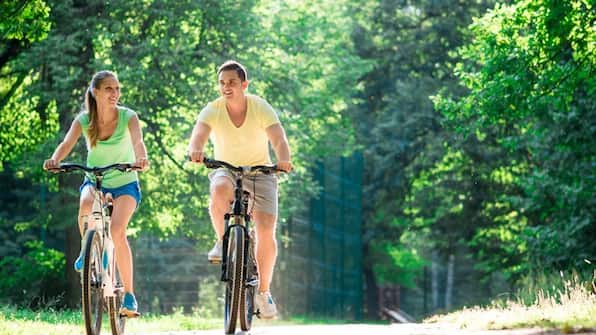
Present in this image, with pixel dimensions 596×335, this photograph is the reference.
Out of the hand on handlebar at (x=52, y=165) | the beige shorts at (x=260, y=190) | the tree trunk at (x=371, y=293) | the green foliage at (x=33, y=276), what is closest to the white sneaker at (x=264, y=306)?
the beige shorts at (x=260, y=190)

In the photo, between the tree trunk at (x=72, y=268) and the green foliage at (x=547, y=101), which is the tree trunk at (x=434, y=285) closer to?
the green foliage at (x=547, y=101)

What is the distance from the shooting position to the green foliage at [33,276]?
24.8 m

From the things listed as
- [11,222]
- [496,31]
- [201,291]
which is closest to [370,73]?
[201,291]

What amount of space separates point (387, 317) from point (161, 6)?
3121 centimetres

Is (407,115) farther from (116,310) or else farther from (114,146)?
(116,310)

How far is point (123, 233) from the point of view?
959 cm

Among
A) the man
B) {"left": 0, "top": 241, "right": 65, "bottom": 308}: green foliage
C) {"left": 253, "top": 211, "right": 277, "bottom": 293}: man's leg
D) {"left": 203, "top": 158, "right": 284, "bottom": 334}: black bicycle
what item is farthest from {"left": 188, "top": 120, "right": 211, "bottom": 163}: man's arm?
{"left": 0, "top": 241, "right": 65, "bottom": 308}: green foliage

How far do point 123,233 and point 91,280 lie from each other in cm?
67

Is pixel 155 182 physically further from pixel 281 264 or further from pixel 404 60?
pixel 404 60

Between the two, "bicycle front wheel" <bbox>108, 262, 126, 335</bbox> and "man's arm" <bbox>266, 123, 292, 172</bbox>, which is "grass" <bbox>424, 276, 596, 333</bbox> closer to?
"man's arm" <bbox>266, 123, 292, 172</bbox>

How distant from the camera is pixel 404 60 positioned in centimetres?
4084

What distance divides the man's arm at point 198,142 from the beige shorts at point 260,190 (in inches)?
10.6

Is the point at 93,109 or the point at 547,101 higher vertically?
the point at 547,101

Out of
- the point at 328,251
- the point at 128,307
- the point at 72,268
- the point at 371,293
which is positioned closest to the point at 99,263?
the point at 128,307
